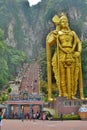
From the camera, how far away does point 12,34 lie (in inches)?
3654

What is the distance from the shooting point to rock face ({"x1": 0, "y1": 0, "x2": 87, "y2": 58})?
278 feet

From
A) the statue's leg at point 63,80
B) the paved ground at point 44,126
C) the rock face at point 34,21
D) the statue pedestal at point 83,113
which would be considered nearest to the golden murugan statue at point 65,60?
the statue's leg at point 63,80

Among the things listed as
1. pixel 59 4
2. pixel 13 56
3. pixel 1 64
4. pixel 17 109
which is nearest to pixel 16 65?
pixel 13 56

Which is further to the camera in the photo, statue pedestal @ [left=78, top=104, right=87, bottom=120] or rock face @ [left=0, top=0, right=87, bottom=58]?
rock face @ [left=0, top=0, right=87, bottom=58]

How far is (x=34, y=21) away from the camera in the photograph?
116625 millimetres

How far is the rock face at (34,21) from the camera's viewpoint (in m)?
84.8

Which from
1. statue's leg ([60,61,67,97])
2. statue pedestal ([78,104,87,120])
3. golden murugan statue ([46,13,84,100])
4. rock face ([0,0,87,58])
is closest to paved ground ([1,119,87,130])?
statue pedestal ([78,104,87,120])

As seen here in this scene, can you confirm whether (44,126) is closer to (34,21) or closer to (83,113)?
(83,113)

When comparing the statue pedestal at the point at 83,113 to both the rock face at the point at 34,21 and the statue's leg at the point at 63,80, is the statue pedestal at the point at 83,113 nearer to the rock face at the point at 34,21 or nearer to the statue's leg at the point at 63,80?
the statue's leg at the point at 63,80

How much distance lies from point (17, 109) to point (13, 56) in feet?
128

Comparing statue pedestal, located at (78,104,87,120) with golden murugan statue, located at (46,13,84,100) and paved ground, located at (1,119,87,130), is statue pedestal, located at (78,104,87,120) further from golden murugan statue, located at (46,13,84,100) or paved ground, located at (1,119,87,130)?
paved ground, located at (1,119,87,130)

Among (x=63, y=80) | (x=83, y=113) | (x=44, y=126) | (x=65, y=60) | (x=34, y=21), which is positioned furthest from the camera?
(x=34, y=21)

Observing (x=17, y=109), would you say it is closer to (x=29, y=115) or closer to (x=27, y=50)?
(x=29, y=115)

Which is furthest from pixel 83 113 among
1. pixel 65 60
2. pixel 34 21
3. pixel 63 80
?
pixel 34 21
